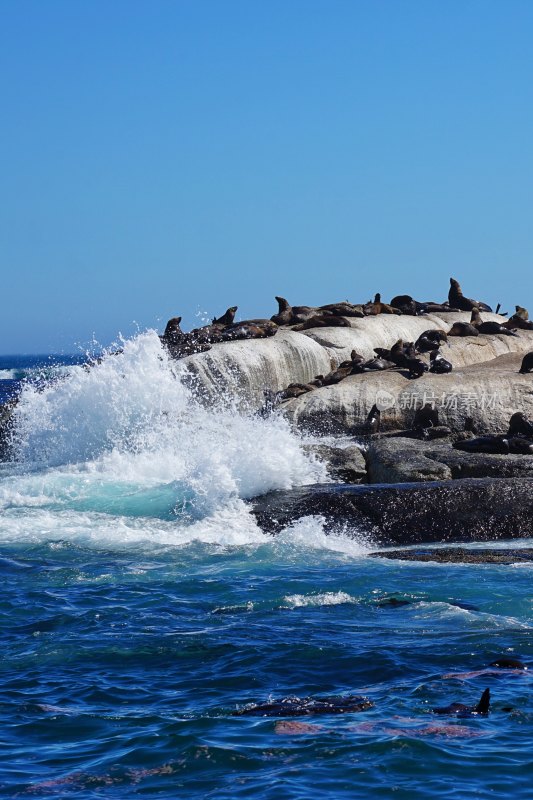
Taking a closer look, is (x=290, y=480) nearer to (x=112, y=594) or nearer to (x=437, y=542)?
(x=437, y=542)

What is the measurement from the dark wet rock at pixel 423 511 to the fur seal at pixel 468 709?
6.49 metres

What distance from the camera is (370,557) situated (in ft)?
41.1

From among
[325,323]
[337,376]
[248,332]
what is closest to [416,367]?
[337,376]

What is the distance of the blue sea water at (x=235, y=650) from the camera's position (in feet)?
20.0

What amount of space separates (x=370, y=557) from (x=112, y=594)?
3.28m

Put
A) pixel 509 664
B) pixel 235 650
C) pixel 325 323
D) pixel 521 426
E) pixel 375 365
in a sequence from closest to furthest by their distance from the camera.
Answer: pixel 509 664 → pixel 235 650 → pixel 521 426 → pixel 375 365 → pixel 325 323

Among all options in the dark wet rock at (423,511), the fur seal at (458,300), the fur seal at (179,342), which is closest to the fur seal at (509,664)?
the dark wet rock at (423,511)

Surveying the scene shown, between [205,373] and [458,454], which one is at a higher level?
[205,373]

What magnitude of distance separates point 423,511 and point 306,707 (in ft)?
23.3

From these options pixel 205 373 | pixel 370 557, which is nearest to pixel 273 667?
pixel 370 557

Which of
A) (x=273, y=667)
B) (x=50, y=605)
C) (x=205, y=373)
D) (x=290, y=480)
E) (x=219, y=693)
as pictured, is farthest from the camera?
(x=205, y=373)

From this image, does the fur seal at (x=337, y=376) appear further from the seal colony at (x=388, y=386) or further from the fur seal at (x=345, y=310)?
the fur seal at (x=345, y=310)

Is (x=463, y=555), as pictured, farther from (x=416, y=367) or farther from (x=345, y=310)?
(x=345, y=310)

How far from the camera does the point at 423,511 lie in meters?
14.0
